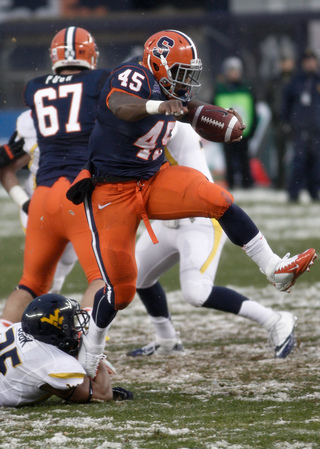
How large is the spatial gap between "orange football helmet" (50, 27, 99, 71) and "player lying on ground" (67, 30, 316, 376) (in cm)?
88

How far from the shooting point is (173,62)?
373 cm

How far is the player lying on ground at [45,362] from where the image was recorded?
11.6ft

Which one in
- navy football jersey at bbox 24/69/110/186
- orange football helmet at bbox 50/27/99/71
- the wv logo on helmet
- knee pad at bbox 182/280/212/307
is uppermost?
orange football helmet at bbox 50/27/99/71

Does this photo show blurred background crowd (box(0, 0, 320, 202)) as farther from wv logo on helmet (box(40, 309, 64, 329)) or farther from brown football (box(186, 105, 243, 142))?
wv logo on helmet (box(40, 309, 64, 329))

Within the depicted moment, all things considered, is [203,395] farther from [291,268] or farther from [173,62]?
[173,62]

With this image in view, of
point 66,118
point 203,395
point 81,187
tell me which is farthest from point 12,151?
point 203,395

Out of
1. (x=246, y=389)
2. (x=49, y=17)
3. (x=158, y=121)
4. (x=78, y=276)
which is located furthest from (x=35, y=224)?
(x=49, y=17)

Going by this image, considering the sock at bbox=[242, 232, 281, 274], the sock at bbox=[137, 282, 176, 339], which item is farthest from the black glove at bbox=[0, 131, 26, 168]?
the sock at bbox=[242, 232, 281, 274]

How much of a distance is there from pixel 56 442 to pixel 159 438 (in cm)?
40

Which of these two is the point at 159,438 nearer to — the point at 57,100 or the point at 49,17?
the point at 57,100

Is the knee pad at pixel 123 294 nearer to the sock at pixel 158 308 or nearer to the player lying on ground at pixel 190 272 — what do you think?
the player lying on ground at pixel 190 272

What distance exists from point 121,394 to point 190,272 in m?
0.94

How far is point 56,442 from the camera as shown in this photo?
306cm

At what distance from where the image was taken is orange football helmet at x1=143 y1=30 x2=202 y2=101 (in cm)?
373
